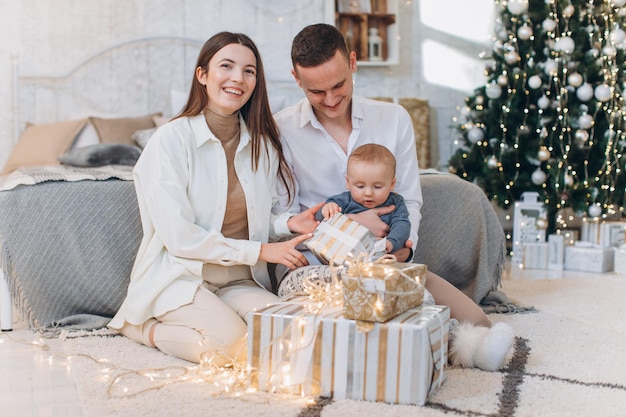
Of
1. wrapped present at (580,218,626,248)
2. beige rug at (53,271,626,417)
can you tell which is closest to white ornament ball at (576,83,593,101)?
wrapped present at (580,218,626,248)

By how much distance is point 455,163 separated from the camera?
462 cm

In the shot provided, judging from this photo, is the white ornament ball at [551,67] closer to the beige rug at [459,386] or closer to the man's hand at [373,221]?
the beige rug at [459,386]

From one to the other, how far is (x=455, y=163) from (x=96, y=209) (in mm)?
2724

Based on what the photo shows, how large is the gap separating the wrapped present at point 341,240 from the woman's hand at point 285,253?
0.04 metres

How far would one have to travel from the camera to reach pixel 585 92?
13.5 feet

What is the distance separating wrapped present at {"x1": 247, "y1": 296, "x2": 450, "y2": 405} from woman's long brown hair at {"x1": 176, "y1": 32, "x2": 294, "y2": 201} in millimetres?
684

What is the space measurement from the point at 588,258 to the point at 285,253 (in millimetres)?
2498

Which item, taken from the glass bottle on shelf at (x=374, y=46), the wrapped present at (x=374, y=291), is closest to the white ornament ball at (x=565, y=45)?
the glass bottle on shelf at (x=374, y=46)

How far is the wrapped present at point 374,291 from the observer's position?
5.11 ft

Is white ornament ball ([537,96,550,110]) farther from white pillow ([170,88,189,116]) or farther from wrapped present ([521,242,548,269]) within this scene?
white pillow ([170,88,189,116])

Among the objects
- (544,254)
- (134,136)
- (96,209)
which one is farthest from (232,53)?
(544,254)

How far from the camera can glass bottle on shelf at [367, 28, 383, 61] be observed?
515cm

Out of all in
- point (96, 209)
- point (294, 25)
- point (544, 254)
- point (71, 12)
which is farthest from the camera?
point (294, 25)

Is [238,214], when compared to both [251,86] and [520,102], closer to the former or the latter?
[251,86]
